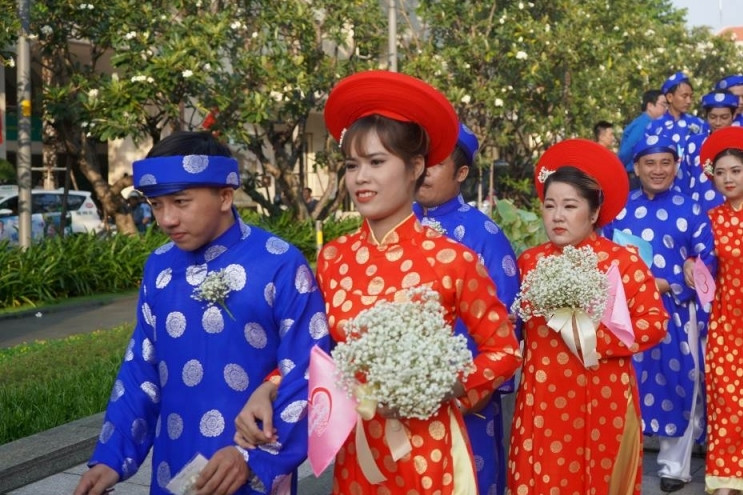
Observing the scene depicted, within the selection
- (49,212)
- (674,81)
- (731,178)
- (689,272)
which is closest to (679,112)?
(674,81)

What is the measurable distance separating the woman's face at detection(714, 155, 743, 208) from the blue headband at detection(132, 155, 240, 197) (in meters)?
3.73

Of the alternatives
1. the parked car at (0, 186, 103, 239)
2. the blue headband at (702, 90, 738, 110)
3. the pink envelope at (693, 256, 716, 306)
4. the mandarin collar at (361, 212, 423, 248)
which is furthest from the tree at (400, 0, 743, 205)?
the mandarin collar at (361, 212, 423, 248)

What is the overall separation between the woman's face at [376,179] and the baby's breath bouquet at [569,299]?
1.17m

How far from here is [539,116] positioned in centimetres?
2283

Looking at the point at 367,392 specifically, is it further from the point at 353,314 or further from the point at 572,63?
the point at 572,63

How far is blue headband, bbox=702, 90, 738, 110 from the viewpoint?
8.06m

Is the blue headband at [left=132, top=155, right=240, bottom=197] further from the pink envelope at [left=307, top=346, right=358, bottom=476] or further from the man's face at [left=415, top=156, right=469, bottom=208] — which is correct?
the man's face at [left=415, top=156, right=469, bottom=208]

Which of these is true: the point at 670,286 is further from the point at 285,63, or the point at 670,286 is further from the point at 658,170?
the point at 285,63

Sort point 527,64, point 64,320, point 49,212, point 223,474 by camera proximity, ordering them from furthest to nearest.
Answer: point 49,212
point 527,64
point 64,320
point 223,474

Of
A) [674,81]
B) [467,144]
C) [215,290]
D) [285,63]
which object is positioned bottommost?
[215,290]

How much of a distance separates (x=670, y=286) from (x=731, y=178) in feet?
2.15

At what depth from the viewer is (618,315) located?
13.9 feet

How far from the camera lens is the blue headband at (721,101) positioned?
317 inches

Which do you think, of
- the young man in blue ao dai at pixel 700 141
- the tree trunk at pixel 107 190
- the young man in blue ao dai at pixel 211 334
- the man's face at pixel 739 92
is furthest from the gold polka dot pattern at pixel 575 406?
the tree trunk at pixel 107 190
